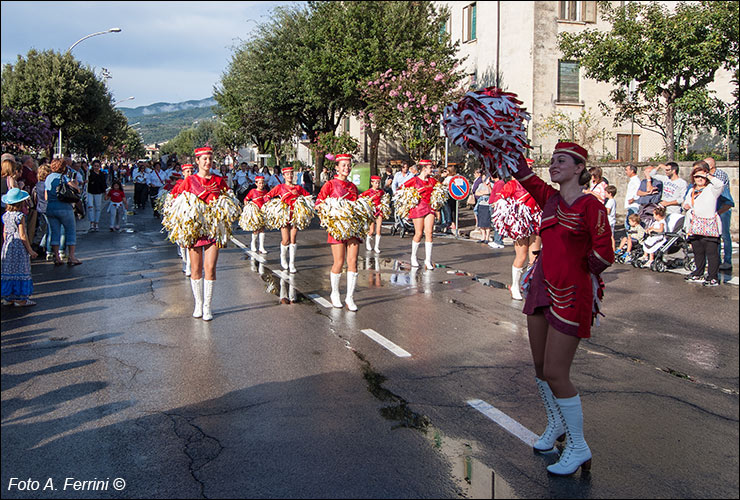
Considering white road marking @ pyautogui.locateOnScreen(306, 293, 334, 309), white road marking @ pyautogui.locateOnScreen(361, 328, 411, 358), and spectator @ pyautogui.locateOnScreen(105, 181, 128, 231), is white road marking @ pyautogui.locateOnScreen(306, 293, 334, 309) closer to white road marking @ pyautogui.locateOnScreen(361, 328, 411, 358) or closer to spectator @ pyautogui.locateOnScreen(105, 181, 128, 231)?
white road marking @ pyautogui.locateOnScreen(361, 328, 411, 358)

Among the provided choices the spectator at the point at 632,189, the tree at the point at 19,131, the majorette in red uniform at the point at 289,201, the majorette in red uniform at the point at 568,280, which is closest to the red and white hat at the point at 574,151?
the majorette in red uniform at the point at 568,280

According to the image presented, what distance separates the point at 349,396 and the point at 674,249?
889 cm

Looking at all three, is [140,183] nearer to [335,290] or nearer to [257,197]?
[257,197]

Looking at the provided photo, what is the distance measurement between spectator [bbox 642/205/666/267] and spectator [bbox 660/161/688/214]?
279 millimetres

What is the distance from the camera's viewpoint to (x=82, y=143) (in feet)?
166

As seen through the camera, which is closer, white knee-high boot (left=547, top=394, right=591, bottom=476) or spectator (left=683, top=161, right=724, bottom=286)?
white knee-high boot (left=547, top=394, right=591, bottom=476)

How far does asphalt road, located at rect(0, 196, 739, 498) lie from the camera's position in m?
3.81

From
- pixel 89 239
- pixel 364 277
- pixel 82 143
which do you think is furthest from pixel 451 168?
pixel 82 143

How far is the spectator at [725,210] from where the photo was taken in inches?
407

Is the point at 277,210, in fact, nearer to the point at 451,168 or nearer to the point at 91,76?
the point at 451,168

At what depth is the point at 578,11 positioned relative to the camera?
2262 centimetres

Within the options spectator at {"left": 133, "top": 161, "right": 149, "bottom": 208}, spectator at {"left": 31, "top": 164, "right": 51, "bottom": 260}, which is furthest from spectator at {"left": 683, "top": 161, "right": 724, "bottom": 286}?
spectator at {"left": 133, "top": 161, "right": 149, "bottom": 208}

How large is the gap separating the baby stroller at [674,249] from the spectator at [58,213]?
10554 mm

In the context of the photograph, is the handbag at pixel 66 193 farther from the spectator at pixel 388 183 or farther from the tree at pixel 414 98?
the tree at pixel 414 98
